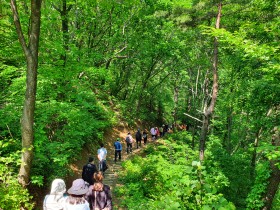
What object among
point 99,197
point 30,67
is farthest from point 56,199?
point 30,67

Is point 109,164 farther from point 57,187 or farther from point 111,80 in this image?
point 57,187

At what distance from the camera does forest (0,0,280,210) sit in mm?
5852

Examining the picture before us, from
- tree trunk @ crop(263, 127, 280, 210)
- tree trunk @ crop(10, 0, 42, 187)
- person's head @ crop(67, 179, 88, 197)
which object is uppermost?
Result: tree trunk @ crop(10, 0, 42, 187)

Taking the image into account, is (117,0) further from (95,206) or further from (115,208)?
(95,206)

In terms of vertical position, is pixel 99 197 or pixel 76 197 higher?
pixel 76 197

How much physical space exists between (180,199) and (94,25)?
1407 cm

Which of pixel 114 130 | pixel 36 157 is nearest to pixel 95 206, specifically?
pixel 36 157

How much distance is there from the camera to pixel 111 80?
470 inches

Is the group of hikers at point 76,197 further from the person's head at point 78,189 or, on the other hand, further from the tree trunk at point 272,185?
the tree trunk at point 272,185

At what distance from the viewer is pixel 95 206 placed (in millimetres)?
5133

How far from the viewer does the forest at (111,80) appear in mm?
5852

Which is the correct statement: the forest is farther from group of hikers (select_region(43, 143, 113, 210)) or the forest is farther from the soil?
group of hikers (select_region(43, 143, 113, 210))

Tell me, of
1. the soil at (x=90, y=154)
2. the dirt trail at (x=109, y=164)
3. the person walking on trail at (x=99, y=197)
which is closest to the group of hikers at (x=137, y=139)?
the dirt trail at (x=109, y=164)

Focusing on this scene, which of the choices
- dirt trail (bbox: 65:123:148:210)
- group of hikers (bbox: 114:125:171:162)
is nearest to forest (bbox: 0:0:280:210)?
dirt trail (bbox: 65:123:148:210)
